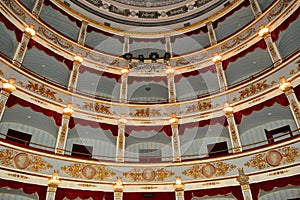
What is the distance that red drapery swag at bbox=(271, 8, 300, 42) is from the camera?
13758 mm

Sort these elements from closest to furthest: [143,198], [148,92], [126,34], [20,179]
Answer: [20,179] → [143,198] → [148,92] → [126,34]

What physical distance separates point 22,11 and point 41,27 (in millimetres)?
1462

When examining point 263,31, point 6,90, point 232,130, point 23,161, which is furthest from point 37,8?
point 232,130

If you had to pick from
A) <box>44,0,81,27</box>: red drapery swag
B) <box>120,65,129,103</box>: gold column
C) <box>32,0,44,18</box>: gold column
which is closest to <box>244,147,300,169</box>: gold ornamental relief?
<box>120,65,129,103</box>: gold column

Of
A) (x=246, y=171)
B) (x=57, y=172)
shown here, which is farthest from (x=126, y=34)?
(x=246, y=171)

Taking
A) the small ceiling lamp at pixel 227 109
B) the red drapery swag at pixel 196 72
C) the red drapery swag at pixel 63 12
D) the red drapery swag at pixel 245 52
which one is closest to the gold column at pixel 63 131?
the red drapery swag at pixel 63 12

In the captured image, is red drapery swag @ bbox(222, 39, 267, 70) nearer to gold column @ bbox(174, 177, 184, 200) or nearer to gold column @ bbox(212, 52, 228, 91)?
gold column @ bbox(212, 52, 228, 91)

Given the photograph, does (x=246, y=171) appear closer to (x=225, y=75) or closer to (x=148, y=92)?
(x=225, y=75)

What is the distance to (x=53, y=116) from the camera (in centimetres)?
1452

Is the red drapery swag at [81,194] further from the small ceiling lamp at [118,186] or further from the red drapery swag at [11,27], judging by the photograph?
the red drapery swag at [11,27]

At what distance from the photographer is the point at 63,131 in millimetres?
14203

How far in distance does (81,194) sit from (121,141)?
3.90 metres

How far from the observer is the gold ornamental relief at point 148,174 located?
46.1 ft

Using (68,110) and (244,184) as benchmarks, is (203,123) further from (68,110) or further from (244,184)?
(68,110)
